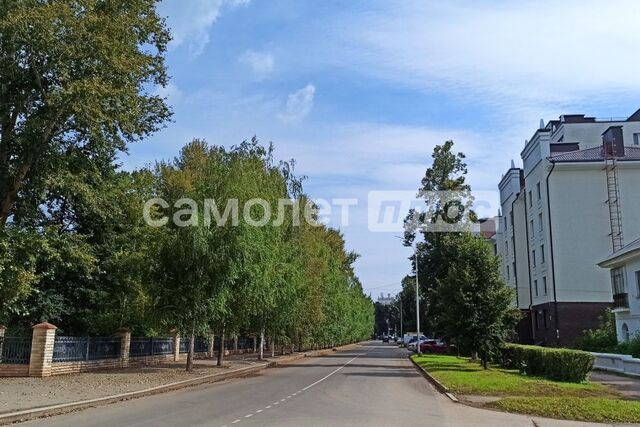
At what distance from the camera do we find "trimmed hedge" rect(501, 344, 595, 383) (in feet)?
74.2

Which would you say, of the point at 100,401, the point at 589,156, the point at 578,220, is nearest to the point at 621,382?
the point at 100,401

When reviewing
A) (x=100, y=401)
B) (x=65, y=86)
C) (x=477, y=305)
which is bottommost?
(x=100, y=401)

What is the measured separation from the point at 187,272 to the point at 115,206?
5.20 meters

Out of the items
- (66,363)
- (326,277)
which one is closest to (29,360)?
(66,363)

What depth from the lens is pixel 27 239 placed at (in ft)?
69.8

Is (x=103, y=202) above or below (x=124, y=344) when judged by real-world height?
above

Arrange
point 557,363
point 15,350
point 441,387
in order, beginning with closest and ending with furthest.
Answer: point 441,387 → point 15,350 → point 557,363

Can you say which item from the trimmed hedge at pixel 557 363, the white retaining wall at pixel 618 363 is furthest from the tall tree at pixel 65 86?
the white retaining wall at pixel 618 363

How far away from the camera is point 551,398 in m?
16.5

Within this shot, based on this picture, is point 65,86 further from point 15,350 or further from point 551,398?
point 551,398

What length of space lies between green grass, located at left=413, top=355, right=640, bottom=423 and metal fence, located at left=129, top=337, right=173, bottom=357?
50.5 ft

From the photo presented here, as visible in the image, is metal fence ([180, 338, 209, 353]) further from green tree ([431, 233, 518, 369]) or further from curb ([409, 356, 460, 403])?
curb ([409, 356, 460, 403])

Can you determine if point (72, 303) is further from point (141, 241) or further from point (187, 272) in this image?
point (187, 272)

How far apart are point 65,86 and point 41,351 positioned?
9977 millimetres
